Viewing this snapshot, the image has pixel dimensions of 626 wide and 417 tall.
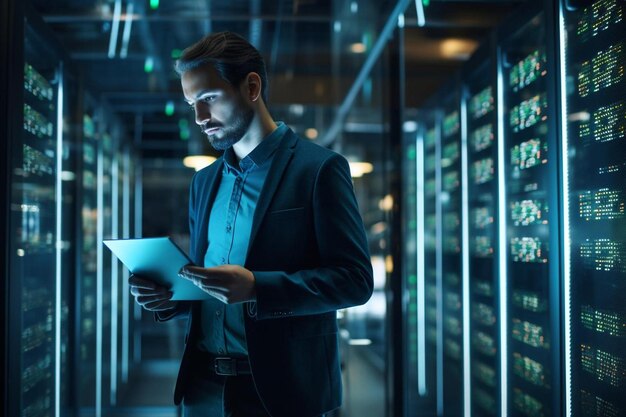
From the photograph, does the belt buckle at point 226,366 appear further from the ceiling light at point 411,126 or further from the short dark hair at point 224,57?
the ceiling light at point 411,126

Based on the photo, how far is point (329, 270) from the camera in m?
1.44

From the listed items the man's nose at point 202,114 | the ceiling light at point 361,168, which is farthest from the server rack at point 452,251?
the man's nose at point 202,114

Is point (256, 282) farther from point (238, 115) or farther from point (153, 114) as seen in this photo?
point (153, 114)

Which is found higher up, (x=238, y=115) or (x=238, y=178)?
(x=238, y=115)

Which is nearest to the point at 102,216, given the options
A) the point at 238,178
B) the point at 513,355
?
the point at 513,355

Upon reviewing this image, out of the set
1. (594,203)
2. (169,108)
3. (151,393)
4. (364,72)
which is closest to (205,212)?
(594,203)

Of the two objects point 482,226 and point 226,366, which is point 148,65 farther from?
point 226,366

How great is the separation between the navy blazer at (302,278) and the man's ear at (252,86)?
168mm

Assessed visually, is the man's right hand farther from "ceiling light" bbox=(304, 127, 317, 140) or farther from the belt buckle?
"ceiling light" bbox=(304, 127, 317, 140)

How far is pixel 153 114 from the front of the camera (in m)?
5.90

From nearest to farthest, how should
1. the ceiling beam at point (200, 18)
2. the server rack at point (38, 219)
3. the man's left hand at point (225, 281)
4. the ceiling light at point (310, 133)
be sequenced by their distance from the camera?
1. the man's left hand at point (225, 281)
2. the server rack at point (38, 219)
3. the ceiling beam at point (200, 18)
4. the ceiling light at point (310, 133)

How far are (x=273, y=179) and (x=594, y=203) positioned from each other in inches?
42.9

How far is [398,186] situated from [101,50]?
248 centimetres

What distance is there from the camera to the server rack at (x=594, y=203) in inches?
77.2
